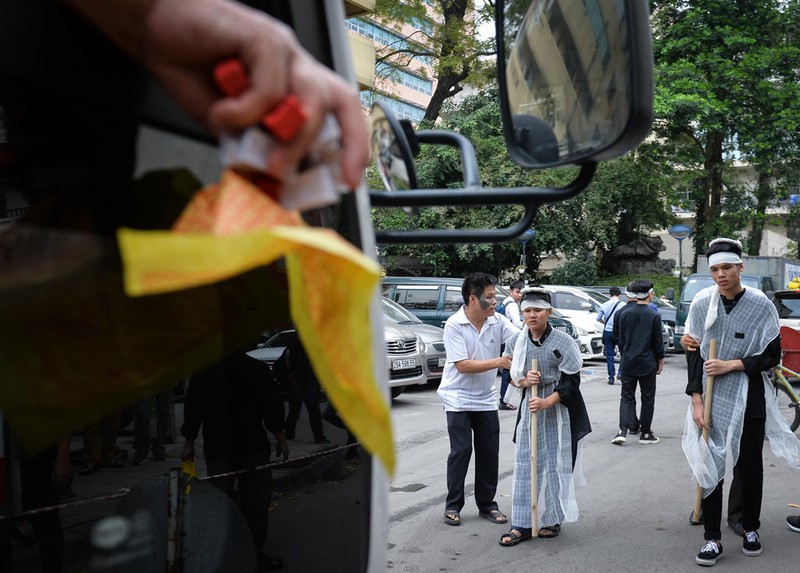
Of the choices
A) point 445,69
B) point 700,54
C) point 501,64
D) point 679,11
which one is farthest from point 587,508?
point 679,11

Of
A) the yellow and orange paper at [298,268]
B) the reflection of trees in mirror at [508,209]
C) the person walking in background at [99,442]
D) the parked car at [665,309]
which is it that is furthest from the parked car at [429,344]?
the yellow and orange paper at [298,268]

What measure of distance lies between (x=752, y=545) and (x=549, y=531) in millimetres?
1382

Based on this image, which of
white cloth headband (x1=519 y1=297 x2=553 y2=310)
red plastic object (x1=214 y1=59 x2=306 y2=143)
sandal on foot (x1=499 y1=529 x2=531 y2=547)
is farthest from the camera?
white cloth headband (x1=519 y1=297 x2=553 y2=310)

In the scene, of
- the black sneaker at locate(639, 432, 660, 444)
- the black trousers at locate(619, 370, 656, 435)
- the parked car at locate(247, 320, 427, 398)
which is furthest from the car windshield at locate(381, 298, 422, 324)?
the black sneaker at locate(639, 432, 660, 444)

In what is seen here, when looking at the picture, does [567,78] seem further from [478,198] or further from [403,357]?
[403,357]

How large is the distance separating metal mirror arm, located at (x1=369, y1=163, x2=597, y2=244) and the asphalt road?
14.2ft

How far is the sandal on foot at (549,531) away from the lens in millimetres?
6184

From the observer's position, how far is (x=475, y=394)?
262 inches

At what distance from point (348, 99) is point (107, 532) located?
64 centimetres

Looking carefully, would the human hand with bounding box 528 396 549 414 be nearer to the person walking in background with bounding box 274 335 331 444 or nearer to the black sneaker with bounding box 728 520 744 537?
the black sneaker with bounding box 728 520 744 537

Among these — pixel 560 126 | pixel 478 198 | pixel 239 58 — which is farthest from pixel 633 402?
pixel 239 58

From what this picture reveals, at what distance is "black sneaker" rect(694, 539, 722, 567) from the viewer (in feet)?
17.8

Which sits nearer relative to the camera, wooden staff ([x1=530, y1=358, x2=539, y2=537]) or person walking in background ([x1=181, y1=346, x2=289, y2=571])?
person walking in background ([x1=181, y1=346, x2=289, y2=571])

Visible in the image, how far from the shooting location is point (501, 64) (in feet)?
5.72
